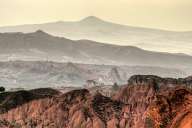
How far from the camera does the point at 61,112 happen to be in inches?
7421

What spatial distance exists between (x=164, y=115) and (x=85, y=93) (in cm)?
9852

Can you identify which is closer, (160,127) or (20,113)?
(160,127)

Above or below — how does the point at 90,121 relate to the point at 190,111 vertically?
below

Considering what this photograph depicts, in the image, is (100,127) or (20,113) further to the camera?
(20,113)

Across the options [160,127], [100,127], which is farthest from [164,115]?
[100,127]

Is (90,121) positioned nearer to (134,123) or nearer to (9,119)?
(134,123)

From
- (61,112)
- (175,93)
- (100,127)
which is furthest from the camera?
(61,112)

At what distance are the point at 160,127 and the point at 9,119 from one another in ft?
337

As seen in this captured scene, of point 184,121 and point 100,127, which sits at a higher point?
point 184,121

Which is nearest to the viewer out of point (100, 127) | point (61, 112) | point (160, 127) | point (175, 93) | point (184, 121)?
point (184, 121)

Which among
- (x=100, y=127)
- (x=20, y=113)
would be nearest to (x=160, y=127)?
(x=100, y=127)

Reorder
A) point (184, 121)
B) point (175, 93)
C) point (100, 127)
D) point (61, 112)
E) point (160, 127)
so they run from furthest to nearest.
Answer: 1. point (61, 112)
2. point (100, 127)
3. point (175, 93)
4. point (160, 127)
5. point (184, 121)

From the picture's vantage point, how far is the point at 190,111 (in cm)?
8694

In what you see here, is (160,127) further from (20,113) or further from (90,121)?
(20,113)
